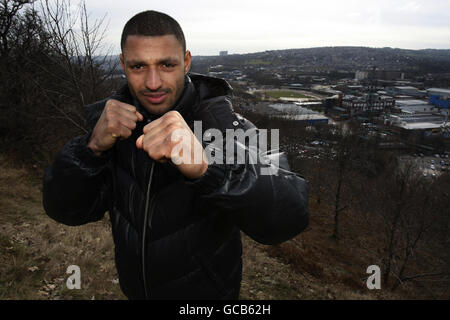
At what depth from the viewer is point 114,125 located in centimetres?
149

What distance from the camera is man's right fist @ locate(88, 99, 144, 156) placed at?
1.49 metres

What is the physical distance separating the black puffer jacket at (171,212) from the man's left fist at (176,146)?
0.68ft

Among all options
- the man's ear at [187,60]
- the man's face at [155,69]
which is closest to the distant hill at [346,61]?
the man's ear at [187,60]

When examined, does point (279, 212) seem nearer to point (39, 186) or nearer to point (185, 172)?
point (185, 172)

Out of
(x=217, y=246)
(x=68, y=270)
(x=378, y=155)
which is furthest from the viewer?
(x=378, y=155)

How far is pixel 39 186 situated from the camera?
11.5 meters

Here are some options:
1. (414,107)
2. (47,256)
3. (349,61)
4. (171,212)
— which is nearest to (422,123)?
(414,107)

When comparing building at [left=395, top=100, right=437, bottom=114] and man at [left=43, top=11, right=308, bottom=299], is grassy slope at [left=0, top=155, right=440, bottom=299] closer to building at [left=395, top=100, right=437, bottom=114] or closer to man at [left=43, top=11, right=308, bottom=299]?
man at [left=43, top=11, right=308, bottom=299]

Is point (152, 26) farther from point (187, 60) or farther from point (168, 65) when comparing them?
point (187, 60)

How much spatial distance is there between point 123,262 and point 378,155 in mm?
32566

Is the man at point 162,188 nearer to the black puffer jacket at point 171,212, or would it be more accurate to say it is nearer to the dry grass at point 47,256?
the black puffer jacket at point 171,212

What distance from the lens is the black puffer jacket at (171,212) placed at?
1435mm

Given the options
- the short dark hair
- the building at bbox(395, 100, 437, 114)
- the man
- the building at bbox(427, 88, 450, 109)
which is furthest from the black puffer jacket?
the building at bbox(427, 88, 450, 109)
